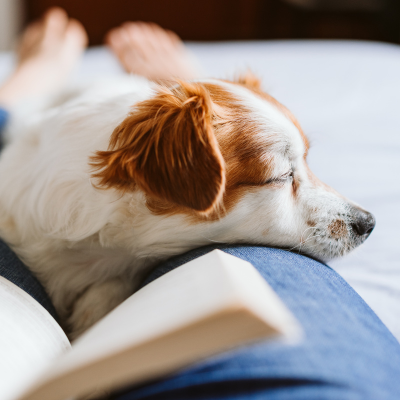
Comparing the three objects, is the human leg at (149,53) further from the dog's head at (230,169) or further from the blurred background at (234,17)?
the blurred background at (234,17)

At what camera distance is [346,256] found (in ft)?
3.03

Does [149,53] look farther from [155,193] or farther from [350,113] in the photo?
[155,193]

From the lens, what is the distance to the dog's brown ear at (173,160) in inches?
28.9

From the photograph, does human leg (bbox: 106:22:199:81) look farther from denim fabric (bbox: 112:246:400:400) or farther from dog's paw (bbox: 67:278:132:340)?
denim fabric (bbox: 112:246:400:400)

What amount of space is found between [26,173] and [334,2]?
13.2 feet

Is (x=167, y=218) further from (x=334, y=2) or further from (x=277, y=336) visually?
(x=334, y=2)

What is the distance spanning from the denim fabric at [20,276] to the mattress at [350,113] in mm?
643

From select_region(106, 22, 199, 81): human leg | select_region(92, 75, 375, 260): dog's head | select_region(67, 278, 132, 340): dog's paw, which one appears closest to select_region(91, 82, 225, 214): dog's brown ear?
select_region(92, 75, 375, 260): dog's head

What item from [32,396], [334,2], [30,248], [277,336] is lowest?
[30,248]

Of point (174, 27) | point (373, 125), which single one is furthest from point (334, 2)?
point (373, 125)

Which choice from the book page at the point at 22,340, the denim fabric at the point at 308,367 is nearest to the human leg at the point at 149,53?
the book page at the point at 22,340

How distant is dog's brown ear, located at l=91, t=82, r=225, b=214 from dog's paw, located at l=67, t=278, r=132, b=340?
298 mm

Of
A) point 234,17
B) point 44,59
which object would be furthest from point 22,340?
point 234,17

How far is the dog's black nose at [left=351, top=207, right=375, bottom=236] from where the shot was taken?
0.92 metres
